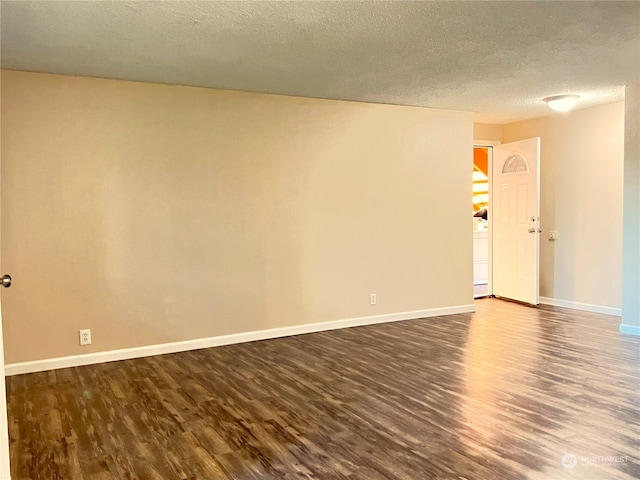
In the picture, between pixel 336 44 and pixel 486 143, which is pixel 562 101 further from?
pixel 336 44

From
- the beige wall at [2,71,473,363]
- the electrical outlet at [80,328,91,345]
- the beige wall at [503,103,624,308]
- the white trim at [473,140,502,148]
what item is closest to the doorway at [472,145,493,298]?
the white trim at [473,140,502,148]

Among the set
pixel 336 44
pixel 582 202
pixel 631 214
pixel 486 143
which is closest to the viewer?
pixel 336 44

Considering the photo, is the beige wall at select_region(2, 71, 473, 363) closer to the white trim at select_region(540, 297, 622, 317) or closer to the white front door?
the white front door

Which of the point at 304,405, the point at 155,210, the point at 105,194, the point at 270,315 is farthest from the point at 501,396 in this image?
the point at 105,194

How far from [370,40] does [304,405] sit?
2.37 meters

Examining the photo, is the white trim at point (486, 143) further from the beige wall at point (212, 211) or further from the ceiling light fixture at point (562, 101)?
the ceiling light fixture at point (562, 101)

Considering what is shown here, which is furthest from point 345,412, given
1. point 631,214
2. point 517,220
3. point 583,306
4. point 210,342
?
point 517,220

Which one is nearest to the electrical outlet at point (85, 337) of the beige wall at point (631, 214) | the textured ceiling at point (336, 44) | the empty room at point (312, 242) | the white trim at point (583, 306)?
the empty room at point (312, 242)

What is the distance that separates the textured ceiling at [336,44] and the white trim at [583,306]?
2468 mm

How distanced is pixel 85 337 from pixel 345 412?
235 cm

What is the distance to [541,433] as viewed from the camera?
270 cm

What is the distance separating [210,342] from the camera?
4.65 meters

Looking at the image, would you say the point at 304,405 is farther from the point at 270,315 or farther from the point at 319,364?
the point at 270,315

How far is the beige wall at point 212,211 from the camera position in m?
3.97
